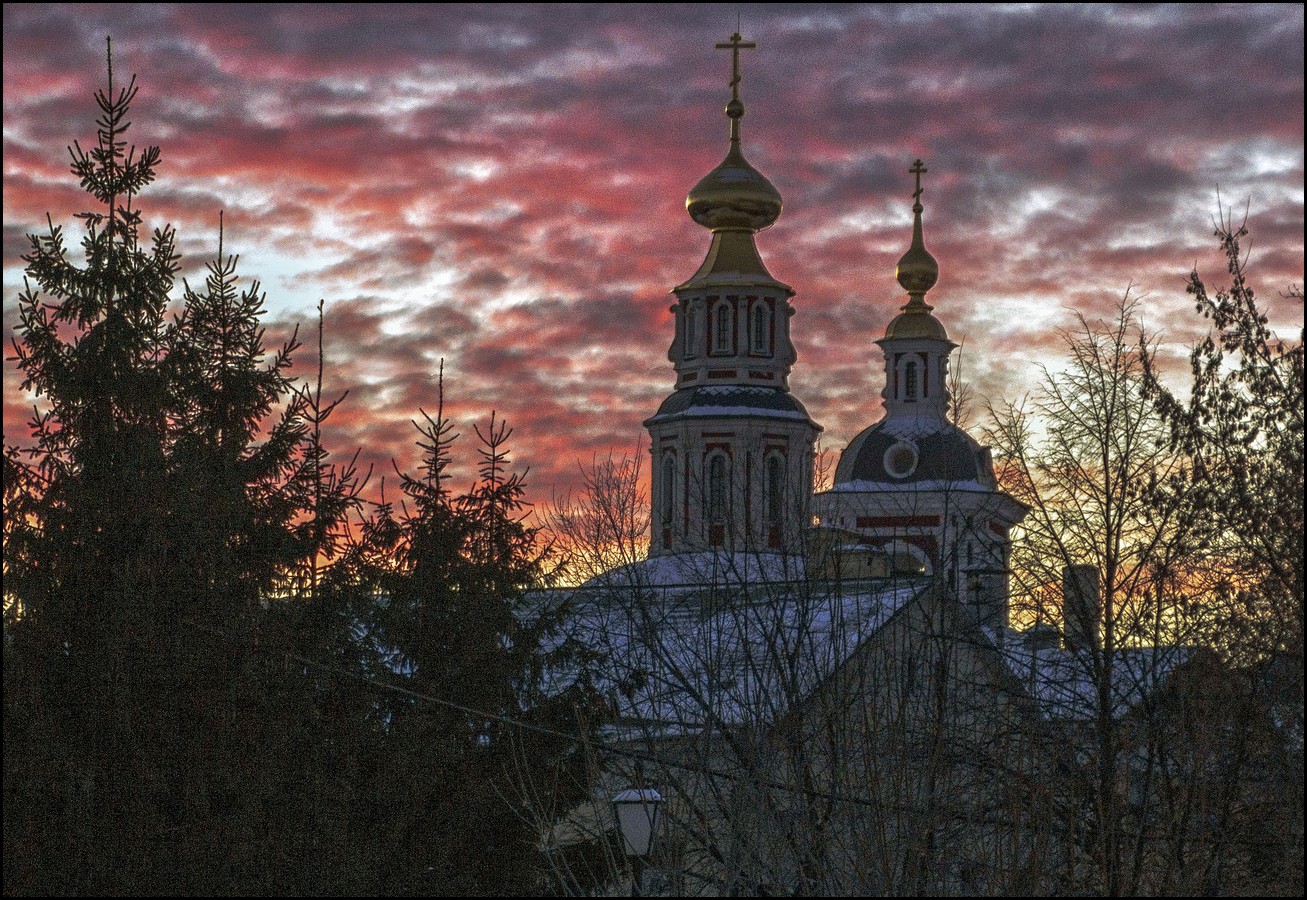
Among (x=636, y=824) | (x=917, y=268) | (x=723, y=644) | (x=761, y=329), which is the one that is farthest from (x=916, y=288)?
(x=636, y=824)

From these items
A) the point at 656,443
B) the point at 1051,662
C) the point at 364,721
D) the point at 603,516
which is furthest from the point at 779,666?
the point at 656,443

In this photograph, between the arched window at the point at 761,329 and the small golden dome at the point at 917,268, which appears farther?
the small golden dome at the point at 917,268

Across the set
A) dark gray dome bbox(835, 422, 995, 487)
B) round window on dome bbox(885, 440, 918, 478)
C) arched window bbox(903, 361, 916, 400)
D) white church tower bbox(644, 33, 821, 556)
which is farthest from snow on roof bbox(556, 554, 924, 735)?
arched window bbox(903, 361, 916, 400)

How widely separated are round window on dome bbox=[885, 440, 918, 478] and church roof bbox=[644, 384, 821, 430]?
10.8 m

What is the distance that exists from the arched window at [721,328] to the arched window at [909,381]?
50.6ft

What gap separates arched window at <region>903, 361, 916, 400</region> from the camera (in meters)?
70.7

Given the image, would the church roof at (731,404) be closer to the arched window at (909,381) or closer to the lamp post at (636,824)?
the arched window at (909,381)

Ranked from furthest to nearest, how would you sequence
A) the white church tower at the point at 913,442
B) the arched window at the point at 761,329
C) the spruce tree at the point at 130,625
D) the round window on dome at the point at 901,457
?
the round window on dome at the point at 901,457 < the white church tower at the point at 913,442 < the arched window at the point at 761,329 < the spruce tree at the point at 130,625

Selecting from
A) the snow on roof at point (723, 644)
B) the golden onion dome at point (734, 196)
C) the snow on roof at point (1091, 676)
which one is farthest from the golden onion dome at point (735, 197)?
the snow on roof at point (1091, 676)

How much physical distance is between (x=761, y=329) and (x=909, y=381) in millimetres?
15553

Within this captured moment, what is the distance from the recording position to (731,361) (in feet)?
185

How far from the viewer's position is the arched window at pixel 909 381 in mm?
70688

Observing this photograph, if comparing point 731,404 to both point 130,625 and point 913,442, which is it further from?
point 130,625

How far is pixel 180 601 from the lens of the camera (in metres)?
15.3
